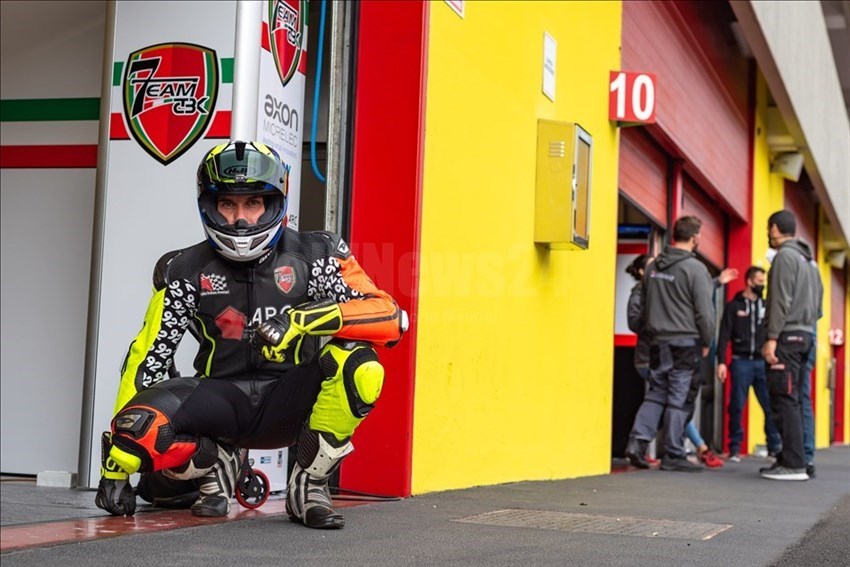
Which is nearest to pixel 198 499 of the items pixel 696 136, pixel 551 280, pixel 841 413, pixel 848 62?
pixel 551 280

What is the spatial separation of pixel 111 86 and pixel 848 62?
26.5 m

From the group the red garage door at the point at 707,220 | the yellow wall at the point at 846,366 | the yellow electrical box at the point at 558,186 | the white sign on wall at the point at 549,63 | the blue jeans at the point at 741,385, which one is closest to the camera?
the yellow electrical box at the point at 558,186

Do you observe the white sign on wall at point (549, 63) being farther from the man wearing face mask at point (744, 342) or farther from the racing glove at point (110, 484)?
the man wearing face mask at point (744, 342)

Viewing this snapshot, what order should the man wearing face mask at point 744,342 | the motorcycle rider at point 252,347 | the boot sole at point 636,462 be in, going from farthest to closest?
the man wearing face mask at point 744,342 → the boot sole at point 636,462 → the motorcycle rider at point 252,347

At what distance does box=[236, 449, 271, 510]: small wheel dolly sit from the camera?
181 inches

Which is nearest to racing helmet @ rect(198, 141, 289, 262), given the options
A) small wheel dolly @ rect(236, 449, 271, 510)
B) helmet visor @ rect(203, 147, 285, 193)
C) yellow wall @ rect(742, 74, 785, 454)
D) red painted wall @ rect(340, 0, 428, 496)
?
helmet visor @ rect(203, 147, 285, 193)

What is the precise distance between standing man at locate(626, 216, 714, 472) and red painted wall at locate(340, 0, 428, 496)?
4.16 metres

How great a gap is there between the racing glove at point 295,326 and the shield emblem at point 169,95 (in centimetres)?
148

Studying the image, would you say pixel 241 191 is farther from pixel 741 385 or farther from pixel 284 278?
pixel 741 385

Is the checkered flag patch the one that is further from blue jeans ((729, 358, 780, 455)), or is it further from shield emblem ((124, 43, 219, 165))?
blue jeans ((729, 358, 780, 455))

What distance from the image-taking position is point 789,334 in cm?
868

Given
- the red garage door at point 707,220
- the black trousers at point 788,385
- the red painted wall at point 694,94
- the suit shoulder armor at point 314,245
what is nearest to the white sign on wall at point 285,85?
the suit shoulder armor at point 314,245

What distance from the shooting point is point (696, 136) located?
1284 centimetres

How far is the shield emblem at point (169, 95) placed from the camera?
5242 mm
